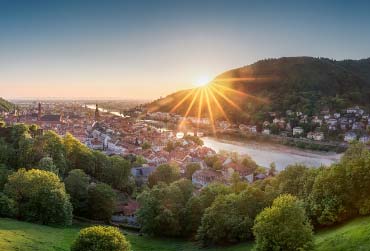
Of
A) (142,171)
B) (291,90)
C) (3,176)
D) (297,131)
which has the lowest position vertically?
(142,171)

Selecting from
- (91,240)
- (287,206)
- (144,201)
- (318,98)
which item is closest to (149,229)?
(144,201)

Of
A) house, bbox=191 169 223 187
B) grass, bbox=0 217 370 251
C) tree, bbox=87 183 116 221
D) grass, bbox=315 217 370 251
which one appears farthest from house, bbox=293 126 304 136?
grass, bbox=315 217 370 251

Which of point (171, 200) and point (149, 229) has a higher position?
point (171, 200)

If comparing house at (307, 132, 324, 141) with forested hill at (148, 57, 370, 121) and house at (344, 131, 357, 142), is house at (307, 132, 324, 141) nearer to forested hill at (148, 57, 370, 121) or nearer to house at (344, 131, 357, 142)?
house at (344, 131, 357, 142)

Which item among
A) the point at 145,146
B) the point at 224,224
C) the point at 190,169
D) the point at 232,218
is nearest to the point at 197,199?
the point at 224,224

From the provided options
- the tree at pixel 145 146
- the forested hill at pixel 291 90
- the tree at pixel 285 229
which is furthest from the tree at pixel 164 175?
the forested hill at pixel 291 90

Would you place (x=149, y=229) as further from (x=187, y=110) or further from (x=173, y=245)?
(x=187, y=110)

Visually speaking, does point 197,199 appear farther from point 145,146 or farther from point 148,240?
point 145,146
